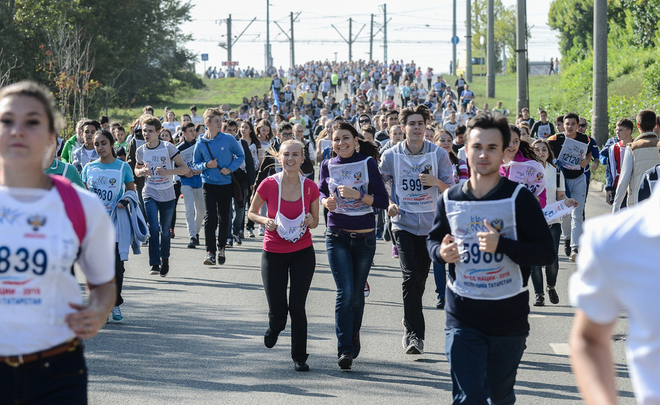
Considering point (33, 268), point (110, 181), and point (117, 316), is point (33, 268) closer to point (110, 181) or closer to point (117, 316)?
point (117, 316)

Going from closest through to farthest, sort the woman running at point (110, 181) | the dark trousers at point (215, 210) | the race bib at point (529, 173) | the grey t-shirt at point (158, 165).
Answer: the race bib at point (529, 173) → the woman running at point (110, 181) → the grey t-shirt at point (158, 165) → the dark trousers at point (215, 210)

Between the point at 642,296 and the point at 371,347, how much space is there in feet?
18.5

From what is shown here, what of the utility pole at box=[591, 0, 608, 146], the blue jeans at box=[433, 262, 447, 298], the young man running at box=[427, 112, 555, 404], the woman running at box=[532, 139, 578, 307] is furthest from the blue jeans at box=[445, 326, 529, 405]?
the utility pole at box=[591, 0, 608, 146]

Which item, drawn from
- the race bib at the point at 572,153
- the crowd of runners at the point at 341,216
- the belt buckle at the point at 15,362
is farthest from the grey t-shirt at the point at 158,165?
the belt buckle at the point at 15,362

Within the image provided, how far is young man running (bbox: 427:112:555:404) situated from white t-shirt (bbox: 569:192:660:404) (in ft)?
7.07

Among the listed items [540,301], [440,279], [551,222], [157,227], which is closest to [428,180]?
[440,279]

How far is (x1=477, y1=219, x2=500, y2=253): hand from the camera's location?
436 centimetres

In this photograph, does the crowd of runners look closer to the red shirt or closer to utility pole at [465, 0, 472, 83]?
the red shirt

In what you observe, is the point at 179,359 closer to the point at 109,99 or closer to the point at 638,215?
the point at 638,215

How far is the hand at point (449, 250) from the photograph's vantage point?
446cm

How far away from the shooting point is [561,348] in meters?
7.60

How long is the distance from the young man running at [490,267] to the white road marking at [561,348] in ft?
10.3

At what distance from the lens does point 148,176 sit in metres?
11.4

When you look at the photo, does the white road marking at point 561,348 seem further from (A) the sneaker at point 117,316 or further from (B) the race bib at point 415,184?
(A) the sneaker at point 117,316
